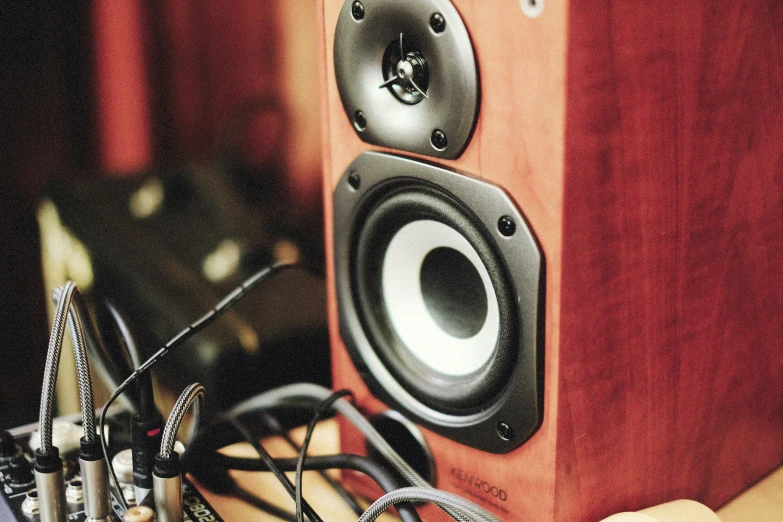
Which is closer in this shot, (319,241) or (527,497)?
(527,497)

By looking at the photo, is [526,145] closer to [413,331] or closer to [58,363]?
[413,331]

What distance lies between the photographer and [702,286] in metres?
0.53

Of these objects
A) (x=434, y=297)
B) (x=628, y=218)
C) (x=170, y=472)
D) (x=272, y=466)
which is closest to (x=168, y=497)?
(x=170, y=472)

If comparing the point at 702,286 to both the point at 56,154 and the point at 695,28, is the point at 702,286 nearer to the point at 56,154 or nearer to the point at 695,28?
the point at 695,28

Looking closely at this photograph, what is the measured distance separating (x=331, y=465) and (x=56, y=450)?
21 cm

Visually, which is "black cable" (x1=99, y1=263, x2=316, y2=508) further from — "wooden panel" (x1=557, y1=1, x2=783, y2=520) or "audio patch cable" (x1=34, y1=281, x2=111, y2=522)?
"wooden panel" (x1=557, y1=1, x2=783, y2=520)

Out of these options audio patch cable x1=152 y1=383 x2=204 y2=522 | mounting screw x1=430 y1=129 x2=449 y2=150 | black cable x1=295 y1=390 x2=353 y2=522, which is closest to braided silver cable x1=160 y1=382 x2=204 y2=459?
audio patch cable x1=152 y1=383 x2=204 y2=522

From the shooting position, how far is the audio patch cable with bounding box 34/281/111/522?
50cm

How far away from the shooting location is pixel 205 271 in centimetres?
76

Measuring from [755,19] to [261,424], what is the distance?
522mm

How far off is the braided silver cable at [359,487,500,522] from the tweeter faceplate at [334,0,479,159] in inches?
8.0

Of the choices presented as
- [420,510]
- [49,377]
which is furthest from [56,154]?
[420,510]

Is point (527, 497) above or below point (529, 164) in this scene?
below

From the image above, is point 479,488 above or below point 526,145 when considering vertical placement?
below
